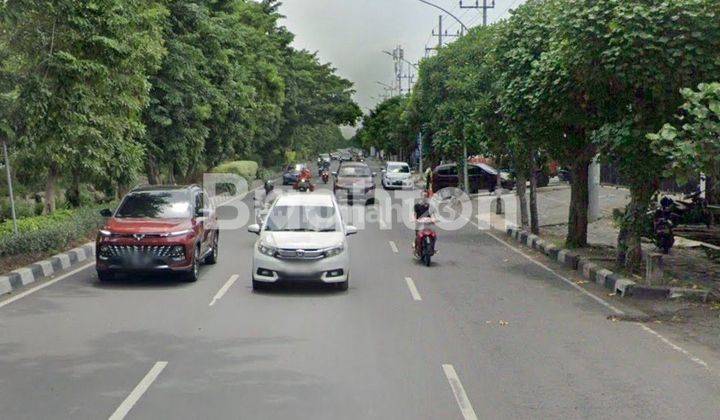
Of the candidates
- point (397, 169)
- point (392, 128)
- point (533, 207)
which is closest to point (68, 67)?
point (533, 207)

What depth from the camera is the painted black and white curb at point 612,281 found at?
13281mm

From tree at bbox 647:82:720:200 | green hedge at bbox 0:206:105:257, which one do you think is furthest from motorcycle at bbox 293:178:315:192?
tree at bbox 647:82:720:200

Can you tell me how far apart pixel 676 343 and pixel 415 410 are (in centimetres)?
456

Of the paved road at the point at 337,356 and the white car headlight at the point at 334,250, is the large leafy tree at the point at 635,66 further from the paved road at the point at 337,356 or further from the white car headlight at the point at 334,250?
the white car headlight at the point at 334,250

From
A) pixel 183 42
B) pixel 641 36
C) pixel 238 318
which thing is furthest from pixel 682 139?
pixel 183 42

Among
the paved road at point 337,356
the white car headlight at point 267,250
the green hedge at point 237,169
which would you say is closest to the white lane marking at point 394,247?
the paved road at point 337,356

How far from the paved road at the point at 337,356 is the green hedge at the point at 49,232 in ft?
7.77

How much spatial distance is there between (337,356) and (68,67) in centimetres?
979

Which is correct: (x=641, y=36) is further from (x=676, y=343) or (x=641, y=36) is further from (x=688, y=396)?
(x=688, y=396)

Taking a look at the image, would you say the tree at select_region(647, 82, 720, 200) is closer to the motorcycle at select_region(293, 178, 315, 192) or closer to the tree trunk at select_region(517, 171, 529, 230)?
the tree trunk at select_region(517, 171, 529, 230)

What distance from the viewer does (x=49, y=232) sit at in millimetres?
17266

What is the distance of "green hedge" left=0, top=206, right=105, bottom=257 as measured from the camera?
1645 cm

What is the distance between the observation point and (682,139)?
12852 millimetres

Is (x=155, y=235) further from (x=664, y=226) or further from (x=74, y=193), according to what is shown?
(x=74, y=193)
